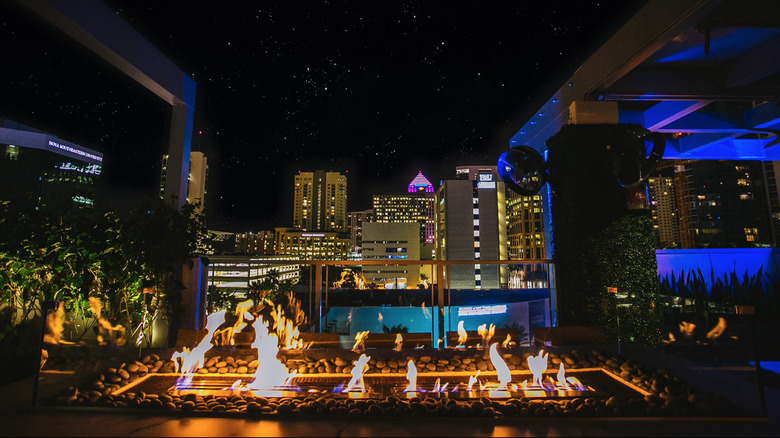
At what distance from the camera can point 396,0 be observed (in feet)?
20.0

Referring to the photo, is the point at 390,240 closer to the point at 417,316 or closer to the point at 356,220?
the point at 417,316

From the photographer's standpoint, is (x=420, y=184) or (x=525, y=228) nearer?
(x=525, y=228)

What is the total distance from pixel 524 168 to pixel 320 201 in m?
120

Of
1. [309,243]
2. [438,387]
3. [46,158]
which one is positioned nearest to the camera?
[438,387]

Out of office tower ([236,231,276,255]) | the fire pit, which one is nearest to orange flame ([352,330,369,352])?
the fire pit

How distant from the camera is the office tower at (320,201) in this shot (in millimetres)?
121688

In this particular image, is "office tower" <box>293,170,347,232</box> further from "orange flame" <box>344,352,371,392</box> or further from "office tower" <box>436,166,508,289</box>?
"orange flame" <box>344,352,371,392</box>

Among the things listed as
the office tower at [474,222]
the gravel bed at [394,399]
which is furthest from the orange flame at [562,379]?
the office tower at [474,222]

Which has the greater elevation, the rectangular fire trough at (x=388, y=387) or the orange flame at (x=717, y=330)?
the orange flame at (x=717, y=330)

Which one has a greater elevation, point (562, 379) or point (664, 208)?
point (664, 208)

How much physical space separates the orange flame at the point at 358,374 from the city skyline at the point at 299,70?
219 cm

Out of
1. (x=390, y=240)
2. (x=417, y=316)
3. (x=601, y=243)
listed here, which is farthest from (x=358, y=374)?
(x=390, y=240)

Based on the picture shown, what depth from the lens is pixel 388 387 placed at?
10.3 feet

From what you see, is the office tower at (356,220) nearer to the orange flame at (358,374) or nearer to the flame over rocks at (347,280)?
the flame over rocks at (347,280)
